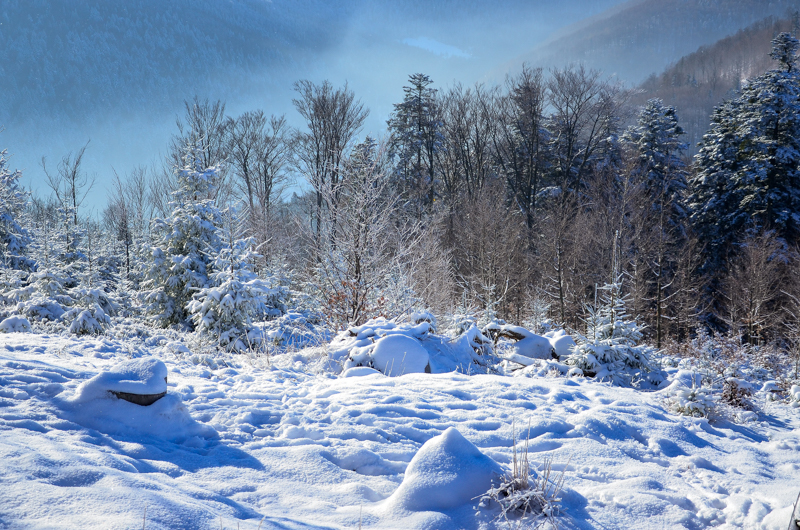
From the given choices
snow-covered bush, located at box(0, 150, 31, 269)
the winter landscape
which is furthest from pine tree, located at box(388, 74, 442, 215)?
snow-covered bush, located at box(0, 150, 31, 269)

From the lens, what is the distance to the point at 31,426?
9.46 ft

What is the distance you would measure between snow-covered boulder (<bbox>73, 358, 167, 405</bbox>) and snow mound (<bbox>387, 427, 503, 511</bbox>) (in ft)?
7.01

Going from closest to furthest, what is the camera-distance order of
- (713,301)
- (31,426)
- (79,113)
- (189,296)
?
(31,426), (189,296), (713,301), (79,113)

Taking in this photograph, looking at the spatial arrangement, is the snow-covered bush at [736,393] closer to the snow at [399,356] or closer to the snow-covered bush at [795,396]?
the snow-covered bush at [795,396]

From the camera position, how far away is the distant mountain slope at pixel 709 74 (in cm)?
8544

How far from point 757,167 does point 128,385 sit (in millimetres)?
28826

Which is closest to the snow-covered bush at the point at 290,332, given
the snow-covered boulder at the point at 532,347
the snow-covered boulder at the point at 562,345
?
the snow-covered boulder at the point at 532,347

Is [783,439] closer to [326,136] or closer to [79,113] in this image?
[326,136]

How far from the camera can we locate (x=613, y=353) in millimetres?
7539

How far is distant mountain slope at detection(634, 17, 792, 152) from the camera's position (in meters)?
85.4

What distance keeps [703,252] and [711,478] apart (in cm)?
2564

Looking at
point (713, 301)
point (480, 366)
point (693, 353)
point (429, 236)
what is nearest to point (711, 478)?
point (480, 366)

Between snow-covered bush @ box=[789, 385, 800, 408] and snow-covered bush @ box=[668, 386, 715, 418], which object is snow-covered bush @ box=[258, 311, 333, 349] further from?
snow-covered bush @ box=[789, 385, 800, 408]

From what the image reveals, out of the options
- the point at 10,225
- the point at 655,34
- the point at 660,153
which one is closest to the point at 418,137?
the point at 660,153
